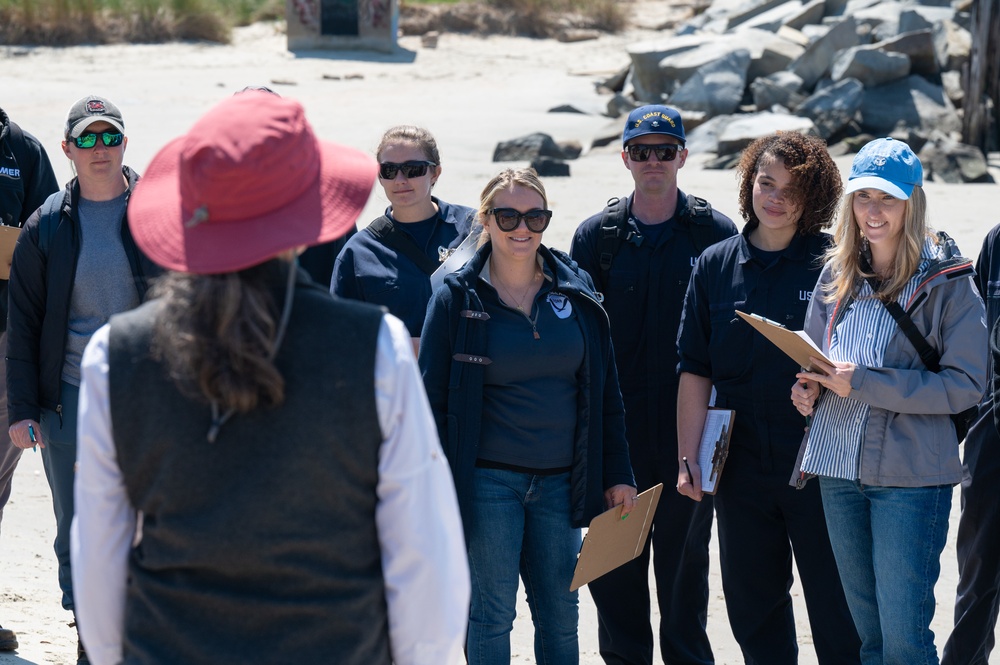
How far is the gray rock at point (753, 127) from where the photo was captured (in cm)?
1588

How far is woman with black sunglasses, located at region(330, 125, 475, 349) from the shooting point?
4754 mm

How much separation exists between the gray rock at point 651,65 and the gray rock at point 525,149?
5189mm

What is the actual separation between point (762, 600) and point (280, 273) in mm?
2868

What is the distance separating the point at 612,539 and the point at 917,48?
1664 centimetres

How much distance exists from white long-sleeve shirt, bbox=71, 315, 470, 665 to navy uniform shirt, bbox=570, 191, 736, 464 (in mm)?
2695

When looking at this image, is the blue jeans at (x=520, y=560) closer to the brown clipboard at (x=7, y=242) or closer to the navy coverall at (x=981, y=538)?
the navy coverall at (x=981, y=538)

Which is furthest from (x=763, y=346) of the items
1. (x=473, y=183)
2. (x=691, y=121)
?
(x=691, y=121)

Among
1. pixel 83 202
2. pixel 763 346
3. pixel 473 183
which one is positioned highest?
pixel 83 202

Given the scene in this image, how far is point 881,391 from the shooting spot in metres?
3.80

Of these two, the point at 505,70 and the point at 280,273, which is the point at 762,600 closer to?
the point at 280,273

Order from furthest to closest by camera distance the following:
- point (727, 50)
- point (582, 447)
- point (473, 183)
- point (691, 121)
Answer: point (727, 50)
point (691, 121)
point (473, 183)
point (582, 447)

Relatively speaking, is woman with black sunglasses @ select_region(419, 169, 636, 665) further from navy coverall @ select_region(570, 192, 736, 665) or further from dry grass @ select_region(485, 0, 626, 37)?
dry grass @ select_region(485, 0, 626, 37)

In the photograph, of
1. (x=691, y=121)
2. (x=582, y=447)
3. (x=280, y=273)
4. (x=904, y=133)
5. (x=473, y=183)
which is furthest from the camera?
(x=691, y=121)

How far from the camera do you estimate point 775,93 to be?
18.7 m
